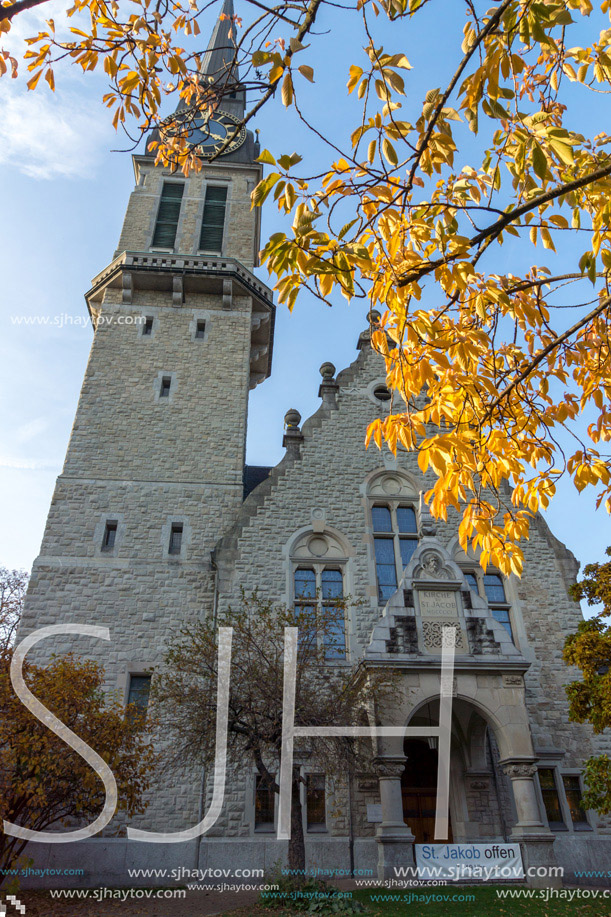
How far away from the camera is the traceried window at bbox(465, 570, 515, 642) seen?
644 inches

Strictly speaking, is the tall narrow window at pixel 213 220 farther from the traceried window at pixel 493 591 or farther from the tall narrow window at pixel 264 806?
the tall narrow window at pixel 264 806

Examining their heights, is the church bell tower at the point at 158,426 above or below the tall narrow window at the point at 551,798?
above

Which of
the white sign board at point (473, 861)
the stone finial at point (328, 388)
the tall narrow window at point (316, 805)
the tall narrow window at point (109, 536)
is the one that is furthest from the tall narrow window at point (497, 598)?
the tall narrow window at point (109, 536)

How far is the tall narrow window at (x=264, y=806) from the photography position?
44.8 ft

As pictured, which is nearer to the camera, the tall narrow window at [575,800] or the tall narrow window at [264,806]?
the tall narrow window at [264,806]

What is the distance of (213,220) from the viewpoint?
2420 cm

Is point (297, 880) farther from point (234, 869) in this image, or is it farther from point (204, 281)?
point (204, 281)

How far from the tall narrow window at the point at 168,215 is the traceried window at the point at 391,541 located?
1234cm

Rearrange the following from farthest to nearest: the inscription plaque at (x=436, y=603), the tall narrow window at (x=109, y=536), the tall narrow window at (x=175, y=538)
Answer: the tall narrow window at (x=175, y=538) < the tall narrow window at (x=109, y=536) < the inscription plaque at (x=436, y=603)

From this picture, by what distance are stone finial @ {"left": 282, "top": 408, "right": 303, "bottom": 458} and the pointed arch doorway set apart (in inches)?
296

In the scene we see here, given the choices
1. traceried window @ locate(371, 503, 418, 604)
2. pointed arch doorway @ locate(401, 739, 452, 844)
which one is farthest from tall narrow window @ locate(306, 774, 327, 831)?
traceried window @ locate(371, 503, 418, 604)

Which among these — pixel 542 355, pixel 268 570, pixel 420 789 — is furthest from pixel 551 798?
pixel 542 355

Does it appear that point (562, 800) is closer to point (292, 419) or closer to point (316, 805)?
point (316, 805)

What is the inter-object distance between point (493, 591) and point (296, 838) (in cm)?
802
